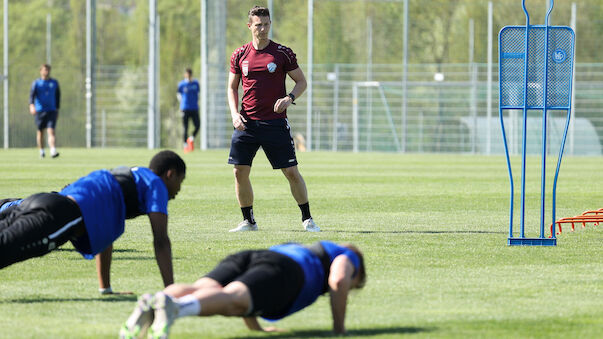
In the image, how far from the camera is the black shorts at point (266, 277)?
18.1 ft

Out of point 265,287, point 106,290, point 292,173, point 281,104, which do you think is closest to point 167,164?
point 106,290

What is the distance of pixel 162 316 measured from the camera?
5043 mm

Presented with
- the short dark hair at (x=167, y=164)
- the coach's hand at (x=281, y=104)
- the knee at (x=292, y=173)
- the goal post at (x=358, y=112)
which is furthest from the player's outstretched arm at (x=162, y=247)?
the goal post at (x=358, y=112)

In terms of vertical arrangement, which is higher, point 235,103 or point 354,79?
point 354,79

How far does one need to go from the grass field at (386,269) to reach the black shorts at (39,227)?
0.37m

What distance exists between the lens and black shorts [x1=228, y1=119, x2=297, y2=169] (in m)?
11.3

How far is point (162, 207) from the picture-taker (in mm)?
6520

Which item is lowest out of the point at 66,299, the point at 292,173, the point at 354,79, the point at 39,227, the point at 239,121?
the point at 66,299

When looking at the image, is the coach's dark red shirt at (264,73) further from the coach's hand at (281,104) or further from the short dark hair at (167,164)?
the short dark hair at (167,164)

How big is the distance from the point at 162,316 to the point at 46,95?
22.5 m

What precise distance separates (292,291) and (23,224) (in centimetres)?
186

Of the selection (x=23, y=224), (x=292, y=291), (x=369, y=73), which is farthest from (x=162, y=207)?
(x=369, y=73)

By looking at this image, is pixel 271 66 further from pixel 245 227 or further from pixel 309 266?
pixel 309 266

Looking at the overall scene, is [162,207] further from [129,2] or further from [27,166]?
[129,2]
